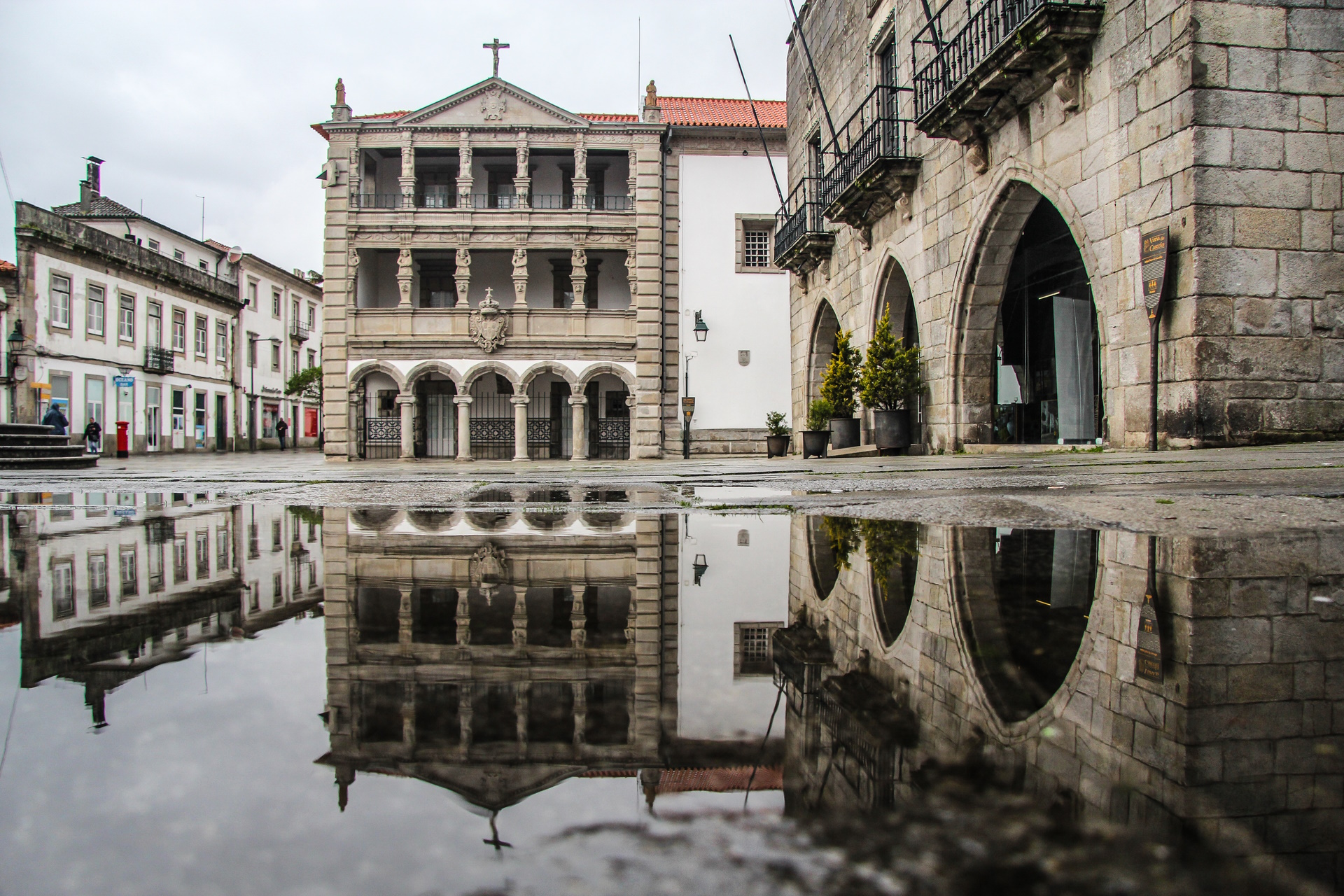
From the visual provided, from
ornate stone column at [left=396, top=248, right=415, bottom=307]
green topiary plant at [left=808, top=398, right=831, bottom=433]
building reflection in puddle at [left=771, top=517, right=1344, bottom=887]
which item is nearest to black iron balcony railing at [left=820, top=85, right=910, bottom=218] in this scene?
green topiary plant at [left=808, top=398, right=831, bottom=433]

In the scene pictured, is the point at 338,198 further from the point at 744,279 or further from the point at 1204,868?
the point at 1204,868

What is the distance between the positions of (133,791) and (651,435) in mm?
20835

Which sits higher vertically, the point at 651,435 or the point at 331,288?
the point at 331,288

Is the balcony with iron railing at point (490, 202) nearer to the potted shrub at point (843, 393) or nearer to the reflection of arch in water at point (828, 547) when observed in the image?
the potted shrub at point (843, 393)

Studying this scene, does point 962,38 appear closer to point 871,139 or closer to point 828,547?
point 871,139

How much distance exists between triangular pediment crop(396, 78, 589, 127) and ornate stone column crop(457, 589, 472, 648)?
21820mm

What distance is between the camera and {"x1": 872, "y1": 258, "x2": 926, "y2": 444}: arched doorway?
13469 mm

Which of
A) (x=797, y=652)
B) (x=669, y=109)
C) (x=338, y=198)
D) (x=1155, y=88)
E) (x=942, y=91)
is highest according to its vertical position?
(x=669, y=109)

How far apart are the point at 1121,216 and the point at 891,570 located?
23.4ft

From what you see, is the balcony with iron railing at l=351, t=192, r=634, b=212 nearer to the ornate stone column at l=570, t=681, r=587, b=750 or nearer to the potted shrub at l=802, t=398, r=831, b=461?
the potted shrub at l=802, t=398, r=831, b=461

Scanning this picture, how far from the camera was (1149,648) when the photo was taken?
38.9 inches

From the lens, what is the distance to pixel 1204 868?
437 mm

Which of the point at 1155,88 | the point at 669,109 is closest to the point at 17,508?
the point at 1155,88

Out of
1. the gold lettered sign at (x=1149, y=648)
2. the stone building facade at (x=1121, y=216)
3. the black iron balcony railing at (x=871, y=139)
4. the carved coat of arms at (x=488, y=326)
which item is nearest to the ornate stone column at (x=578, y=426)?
the carved coat of arms at (x=488, y=326)
